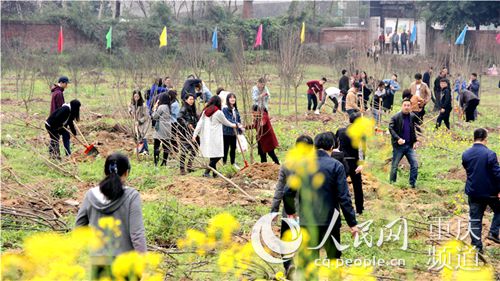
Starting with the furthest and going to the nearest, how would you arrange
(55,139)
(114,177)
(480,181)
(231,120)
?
(55,139)
(231,120)
(480,181)
(114,177)

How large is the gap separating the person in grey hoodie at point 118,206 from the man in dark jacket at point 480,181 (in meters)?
4.16

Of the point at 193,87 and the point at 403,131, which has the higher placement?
the point at 193,87

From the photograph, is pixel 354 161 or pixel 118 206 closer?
pixel 118 206

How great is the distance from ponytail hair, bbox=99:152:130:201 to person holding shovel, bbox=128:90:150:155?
8.81 m

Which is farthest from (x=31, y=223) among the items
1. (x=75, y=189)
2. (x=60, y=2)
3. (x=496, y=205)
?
(x=60, y=2)

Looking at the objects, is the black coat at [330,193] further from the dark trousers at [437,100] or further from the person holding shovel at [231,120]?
the dark trousers at [437,100]

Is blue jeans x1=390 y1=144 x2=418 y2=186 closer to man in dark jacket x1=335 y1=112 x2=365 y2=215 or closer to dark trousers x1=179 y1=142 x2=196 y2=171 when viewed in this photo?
man in dark jacket x1=335 y1=112 x2=365 y2=215

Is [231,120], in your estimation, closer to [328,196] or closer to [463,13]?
[328,196]

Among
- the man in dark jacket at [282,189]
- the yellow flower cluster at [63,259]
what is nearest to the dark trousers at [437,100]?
the man in dark jacket at [282,189]

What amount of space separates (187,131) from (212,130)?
1.75 ft

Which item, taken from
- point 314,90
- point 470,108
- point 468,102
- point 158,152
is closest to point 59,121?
point 158,152

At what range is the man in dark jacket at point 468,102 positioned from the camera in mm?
18766

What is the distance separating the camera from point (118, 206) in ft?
17.1

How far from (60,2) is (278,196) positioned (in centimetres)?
4456
